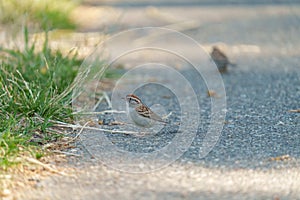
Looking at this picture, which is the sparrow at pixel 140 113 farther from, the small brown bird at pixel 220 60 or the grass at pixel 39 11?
the grass at pixel 39 11

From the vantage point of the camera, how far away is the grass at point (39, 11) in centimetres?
781

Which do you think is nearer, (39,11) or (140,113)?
(140,113)

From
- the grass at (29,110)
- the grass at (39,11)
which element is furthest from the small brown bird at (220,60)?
the grass at (39,11)

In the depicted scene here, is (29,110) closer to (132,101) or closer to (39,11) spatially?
(132,101)

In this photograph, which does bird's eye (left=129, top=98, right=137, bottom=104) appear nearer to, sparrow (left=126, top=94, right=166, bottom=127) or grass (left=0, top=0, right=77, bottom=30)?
sparrow (left=126, top=94, right=166, bottom=127)

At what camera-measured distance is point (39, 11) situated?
855 centimetres

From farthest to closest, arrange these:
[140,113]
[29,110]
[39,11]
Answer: [39,11] < [29,110] < [140,113]

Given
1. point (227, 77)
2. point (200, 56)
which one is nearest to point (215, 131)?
point (227, 77)

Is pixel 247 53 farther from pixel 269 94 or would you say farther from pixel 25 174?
pixel 25 174

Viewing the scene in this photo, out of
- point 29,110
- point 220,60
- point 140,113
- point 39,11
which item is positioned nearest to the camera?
point 140,113

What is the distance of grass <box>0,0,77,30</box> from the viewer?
25.6ft

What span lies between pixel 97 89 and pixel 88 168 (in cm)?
208

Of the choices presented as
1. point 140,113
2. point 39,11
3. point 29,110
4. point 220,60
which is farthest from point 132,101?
point 39,11

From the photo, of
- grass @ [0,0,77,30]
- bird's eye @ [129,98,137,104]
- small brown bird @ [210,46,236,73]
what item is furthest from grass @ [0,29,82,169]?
grass @ [0,0,77,30]
